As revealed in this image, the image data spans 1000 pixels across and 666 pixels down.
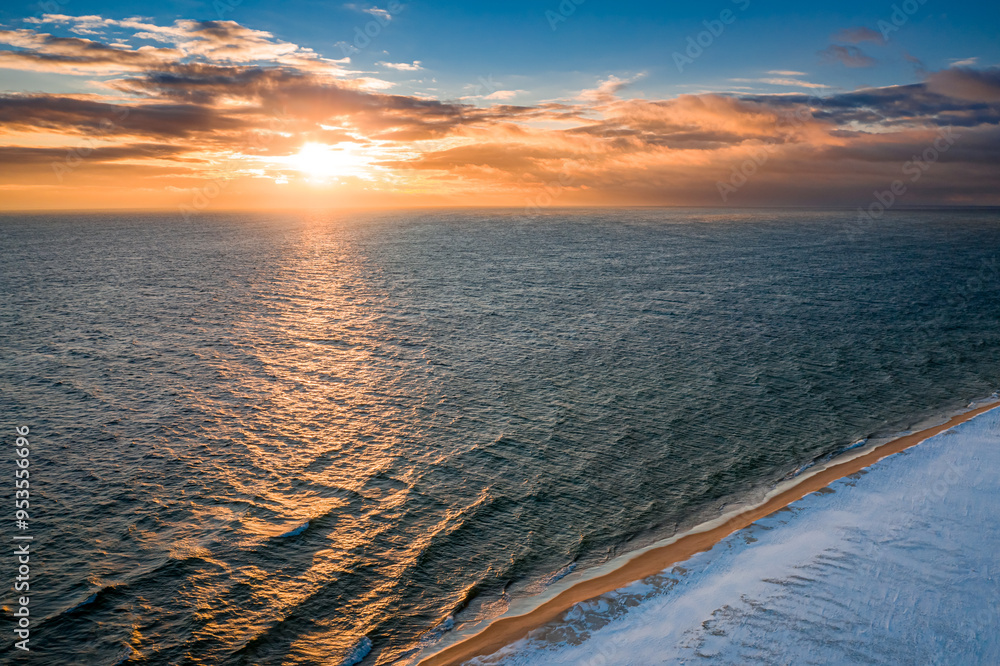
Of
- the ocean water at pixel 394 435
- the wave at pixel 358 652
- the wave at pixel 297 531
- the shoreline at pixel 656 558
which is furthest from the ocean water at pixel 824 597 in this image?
the wave at pixel 297 531

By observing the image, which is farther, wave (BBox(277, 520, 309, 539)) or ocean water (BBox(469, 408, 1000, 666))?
wave (BBox(277, 520, 309, 539))

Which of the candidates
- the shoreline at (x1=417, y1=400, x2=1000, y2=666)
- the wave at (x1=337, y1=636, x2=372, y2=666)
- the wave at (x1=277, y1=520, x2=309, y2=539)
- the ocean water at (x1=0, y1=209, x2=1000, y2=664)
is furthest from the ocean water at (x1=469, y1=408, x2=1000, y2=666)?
the wave at (x1=277, y1=520, x2=309, y2=539)

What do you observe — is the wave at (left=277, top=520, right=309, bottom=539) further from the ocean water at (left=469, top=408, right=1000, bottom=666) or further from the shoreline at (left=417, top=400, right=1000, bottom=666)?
the ocean water at (left=469, top=408, right=1000, bottom=666)

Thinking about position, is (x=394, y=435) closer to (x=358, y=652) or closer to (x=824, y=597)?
(x=358, y=652)

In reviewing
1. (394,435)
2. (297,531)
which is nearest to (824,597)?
(297,531)

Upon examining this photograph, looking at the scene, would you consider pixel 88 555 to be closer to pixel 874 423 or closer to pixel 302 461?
pixel 302 461
